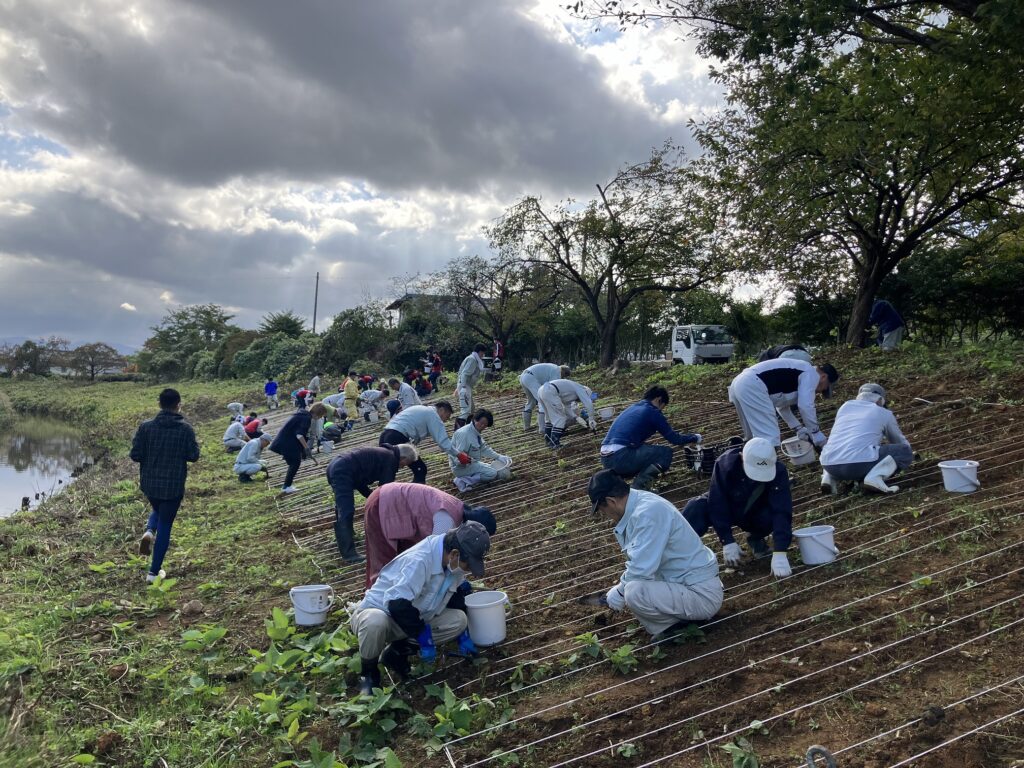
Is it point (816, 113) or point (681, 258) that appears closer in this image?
point (816, 113)

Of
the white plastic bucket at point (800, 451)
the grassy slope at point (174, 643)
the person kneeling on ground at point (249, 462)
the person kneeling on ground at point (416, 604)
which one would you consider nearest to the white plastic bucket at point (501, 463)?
the grassy slope at point (174, 643)

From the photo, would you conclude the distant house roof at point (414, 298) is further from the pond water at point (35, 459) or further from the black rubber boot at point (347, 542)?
the black rubber boot at point (347, 542)

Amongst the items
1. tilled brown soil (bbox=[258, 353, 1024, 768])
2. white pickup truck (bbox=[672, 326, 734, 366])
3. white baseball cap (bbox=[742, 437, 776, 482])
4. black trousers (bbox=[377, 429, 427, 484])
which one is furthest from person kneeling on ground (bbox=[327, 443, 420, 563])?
white pickup truck (bbox=[672, 326, 734, 366])

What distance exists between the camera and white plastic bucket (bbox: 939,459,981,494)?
4789 mm

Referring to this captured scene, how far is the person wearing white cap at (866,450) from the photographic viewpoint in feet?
16.7

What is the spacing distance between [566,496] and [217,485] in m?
6.59

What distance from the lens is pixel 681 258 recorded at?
16.5 m

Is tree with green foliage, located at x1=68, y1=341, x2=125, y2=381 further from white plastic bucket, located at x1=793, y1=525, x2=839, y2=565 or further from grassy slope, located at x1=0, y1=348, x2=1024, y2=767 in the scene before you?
white plastic bucket, located at x1=793, y1=525, x2=839, y2=565

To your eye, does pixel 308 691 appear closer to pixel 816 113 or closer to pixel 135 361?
pixel 816 113

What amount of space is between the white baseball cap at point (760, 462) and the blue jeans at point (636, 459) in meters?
2.27

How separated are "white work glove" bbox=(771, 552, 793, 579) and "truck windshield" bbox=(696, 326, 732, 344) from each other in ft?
63.1

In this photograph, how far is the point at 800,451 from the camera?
20.5 ft

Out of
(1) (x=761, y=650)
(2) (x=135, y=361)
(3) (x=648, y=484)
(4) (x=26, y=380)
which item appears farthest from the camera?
(2) (x=135, y=361)

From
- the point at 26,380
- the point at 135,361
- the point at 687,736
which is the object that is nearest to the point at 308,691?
the point at 687,736
